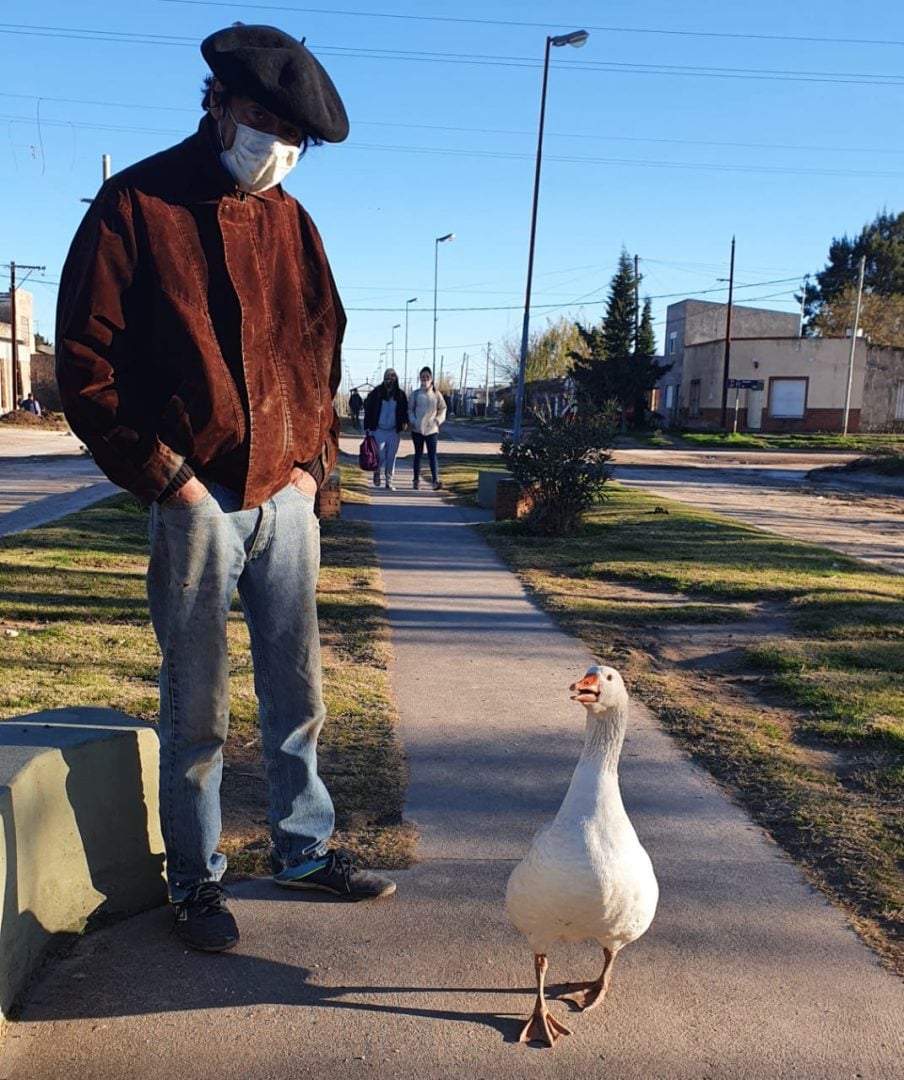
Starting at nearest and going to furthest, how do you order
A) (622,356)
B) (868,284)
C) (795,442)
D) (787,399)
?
1. (795,442)
2. (622,356)
3. (787,399)
4. (868,284)

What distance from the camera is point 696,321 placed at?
64000 millimetres

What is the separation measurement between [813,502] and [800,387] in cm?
3392

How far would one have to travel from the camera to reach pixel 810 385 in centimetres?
5069

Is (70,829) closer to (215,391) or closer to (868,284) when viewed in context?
(215,391)

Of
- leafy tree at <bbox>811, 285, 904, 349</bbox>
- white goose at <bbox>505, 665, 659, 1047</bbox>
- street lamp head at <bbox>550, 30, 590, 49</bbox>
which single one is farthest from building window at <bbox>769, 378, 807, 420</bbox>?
white goose at <bbox>505, 665, 659, 1047</bbox>

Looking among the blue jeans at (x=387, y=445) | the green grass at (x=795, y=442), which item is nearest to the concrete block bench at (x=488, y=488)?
the blue jeans at (x=387, y=445)

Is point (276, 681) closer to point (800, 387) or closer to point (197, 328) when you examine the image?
Result: point (197, 328)

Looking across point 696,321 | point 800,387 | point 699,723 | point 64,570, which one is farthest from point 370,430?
point 696,321

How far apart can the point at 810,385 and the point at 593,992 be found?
5165 cm

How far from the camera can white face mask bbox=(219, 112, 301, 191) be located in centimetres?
265

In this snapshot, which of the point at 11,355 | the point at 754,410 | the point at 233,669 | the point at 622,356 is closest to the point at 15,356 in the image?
the point at 11,355

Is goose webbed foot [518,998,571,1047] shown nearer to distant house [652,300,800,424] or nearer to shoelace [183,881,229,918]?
shoelace [183,881,229,918]

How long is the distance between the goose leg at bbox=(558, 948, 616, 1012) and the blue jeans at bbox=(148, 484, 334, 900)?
847 mm

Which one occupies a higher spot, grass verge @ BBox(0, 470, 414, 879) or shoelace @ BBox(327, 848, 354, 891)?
shoelace @ BBox(327, 848, 354, 891)
